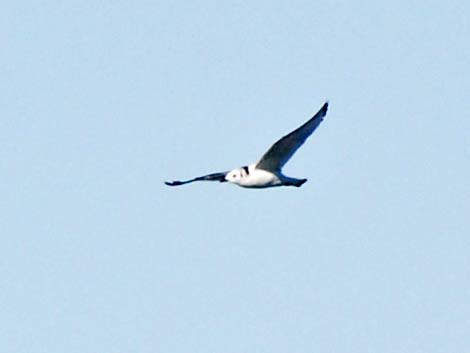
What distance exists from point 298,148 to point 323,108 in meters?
1.50

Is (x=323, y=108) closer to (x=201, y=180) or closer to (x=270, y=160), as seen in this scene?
(x=270, y=160)

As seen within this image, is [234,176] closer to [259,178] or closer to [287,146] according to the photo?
[259,178]

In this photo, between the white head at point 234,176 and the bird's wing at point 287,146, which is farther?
the white head at point 234,176

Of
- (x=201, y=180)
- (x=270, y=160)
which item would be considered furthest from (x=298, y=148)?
(x=201, y=180)

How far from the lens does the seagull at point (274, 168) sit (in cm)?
4375

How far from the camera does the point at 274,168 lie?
4472cm

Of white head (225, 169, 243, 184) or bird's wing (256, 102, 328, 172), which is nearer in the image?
bird's wing (256, 102, 328, 172)

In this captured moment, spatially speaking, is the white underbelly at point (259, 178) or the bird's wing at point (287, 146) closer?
the bird's wing at point (287, 146)

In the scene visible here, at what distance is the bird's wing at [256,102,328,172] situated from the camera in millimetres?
43469

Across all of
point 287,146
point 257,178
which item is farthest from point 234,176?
point 287,146

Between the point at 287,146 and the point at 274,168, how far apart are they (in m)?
0.81

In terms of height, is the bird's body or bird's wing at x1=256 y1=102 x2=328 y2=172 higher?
bird's wing at x1=256 y1=102 x2=328 y2=172

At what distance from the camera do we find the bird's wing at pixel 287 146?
4347 centimetres

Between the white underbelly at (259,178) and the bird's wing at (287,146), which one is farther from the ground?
the bird's wing at (287,146)
